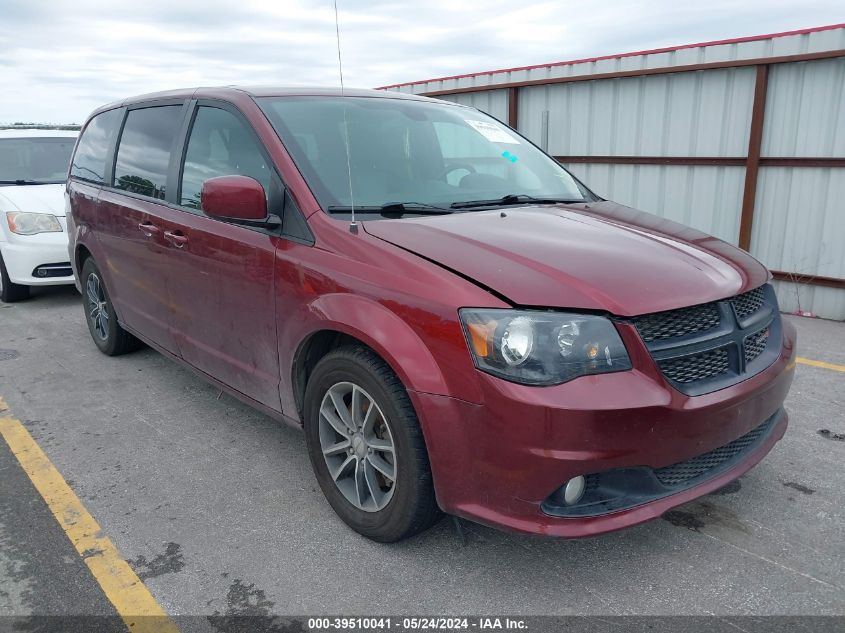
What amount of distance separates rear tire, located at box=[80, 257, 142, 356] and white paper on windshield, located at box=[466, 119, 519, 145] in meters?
2.87

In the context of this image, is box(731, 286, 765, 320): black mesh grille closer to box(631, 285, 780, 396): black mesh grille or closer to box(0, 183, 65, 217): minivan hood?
box(631, 285, 780, 396): black mesh grille

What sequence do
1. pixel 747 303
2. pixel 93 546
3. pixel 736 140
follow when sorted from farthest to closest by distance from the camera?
pixel 736 140 → pixel 93 546 → pixel 747 303

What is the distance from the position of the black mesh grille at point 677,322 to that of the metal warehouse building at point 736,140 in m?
4.90

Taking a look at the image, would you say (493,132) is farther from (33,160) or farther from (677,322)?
(33,160)

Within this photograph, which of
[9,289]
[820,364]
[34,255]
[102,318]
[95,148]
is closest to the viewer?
[820,364]

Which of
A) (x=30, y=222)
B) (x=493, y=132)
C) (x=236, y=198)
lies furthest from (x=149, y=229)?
(x=30, y=222)

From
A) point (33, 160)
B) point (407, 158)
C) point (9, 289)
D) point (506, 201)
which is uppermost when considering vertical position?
point (407, 158)

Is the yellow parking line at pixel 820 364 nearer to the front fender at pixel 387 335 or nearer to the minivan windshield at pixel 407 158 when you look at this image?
the minivan windshield at pixel 407 158

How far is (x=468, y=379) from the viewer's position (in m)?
2.21

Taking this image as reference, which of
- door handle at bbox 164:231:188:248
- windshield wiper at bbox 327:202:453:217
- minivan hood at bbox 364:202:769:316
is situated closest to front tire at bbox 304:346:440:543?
minivan hood at bbox 364:202:769:316

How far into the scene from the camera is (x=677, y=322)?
232cm

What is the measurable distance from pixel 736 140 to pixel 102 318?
6.16 meters

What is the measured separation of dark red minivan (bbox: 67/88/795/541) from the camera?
7.18ft

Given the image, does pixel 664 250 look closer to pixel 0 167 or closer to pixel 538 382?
pixel 538 382
